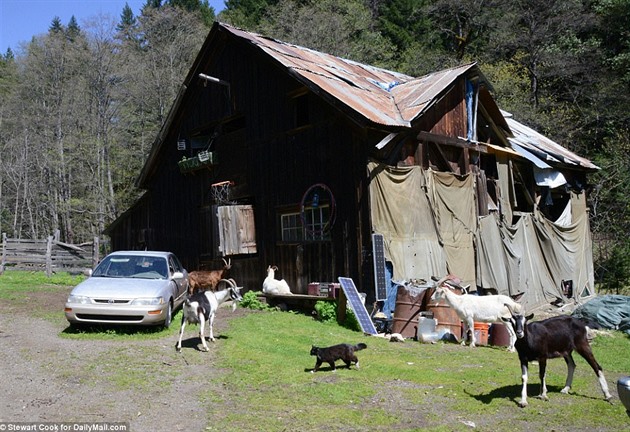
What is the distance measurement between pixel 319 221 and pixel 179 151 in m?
7.88

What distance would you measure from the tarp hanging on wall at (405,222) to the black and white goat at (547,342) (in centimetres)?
632

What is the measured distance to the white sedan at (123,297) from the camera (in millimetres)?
10859

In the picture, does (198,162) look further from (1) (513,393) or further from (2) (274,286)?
(1) (513,393)

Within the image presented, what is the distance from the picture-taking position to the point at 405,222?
1454cm

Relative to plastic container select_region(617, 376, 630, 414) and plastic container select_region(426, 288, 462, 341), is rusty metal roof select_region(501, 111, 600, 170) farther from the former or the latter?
plastic container select_region(617, 376, 630, 414)

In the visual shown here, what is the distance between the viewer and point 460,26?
3909 centimetres

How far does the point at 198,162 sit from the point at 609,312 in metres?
13.6

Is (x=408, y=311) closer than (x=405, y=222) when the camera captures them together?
Yes

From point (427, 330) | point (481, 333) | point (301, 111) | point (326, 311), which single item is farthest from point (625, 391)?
point (301, 111)

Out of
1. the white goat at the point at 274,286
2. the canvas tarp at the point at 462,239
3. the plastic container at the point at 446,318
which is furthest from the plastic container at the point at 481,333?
the white goat at the point at 274,286

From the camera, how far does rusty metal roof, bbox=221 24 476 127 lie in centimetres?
1439

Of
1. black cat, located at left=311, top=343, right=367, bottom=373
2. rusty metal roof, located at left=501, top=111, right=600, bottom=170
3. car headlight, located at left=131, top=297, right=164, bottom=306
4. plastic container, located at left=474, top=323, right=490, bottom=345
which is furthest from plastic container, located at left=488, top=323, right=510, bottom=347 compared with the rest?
rusty metal roof, located at left=501, top=111, right=600, bottom=170

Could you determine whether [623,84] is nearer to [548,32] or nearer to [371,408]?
[548,32]

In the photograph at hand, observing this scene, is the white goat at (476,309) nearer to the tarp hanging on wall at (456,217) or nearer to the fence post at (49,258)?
the tarp hanging on wall at (456,217)
